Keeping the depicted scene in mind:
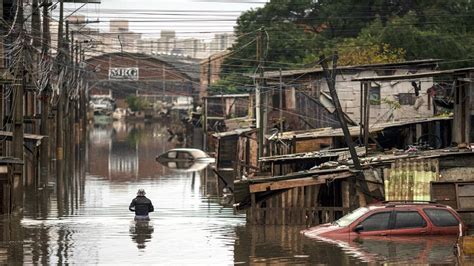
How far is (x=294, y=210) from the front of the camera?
29.1m

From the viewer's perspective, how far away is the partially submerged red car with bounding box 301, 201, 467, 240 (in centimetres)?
2469

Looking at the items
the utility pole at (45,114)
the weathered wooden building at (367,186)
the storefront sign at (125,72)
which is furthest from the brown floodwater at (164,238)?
the storefront sign at (125,72)

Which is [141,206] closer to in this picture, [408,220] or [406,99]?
[408,220]

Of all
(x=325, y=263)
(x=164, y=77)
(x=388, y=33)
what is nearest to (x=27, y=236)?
(x=325, y=263)

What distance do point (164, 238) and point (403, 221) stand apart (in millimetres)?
6109

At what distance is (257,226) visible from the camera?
96.0 feet

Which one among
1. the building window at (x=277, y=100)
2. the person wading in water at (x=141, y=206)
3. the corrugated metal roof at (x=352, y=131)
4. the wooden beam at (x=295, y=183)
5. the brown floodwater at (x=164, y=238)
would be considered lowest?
the brown floodwater at (x=164, y=238)

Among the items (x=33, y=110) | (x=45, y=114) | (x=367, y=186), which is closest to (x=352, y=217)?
(x=367, y=186)

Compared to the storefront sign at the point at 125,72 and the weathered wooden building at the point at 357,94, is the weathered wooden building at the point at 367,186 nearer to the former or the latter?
the weathered wooden building at the point at 357,94

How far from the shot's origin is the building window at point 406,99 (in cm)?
4796

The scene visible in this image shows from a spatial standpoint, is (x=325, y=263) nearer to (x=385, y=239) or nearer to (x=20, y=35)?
(x=385, y=239)

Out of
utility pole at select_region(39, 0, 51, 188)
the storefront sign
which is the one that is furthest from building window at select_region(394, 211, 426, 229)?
the storefront sign

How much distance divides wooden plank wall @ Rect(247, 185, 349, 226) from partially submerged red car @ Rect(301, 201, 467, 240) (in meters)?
3.97

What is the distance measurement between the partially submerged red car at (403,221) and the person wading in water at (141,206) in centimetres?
768
